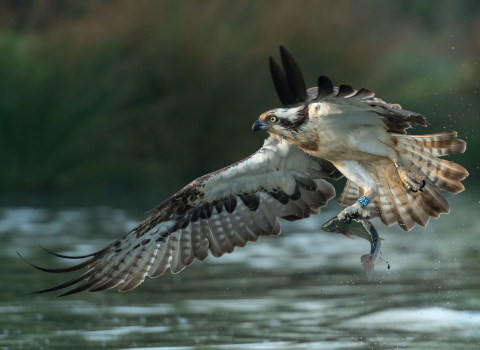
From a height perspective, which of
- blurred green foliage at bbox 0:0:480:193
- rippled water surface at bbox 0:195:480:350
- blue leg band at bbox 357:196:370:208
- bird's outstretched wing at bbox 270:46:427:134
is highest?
blurred green foliage at bbox 0:0:480:193

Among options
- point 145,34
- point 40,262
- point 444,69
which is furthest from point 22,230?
point 444,69

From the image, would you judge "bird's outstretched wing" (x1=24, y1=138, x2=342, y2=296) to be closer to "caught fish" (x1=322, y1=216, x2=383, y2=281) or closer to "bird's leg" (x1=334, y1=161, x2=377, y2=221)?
"bird's leg" (x1=334, y1=161, x2=377, y2=221)

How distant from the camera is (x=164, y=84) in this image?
21.2 metres

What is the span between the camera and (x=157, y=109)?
68.4ft

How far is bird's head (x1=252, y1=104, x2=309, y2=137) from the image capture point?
7875 millimetres

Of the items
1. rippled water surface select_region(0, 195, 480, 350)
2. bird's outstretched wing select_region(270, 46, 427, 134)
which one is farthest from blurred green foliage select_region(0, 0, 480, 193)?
bird's outstretched wing select_region(270, 46, 427, 134)

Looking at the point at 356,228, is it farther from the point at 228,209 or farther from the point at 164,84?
the point at 164,84

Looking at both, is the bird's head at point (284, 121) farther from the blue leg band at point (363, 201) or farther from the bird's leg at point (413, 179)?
the bird's leg at point (413, 179)

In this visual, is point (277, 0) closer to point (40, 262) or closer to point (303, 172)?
point (40, 262)

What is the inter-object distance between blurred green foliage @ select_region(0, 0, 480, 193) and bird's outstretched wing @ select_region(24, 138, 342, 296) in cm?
1005

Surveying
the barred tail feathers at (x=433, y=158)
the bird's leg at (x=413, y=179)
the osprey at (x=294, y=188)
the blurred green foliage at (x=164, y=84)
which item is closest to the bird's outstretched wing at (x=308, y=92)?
the osprey at (x=294, y=188)

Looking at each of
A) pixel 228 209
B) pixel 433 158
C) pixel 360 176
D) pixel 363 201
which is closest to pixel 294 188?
pixel 228 209

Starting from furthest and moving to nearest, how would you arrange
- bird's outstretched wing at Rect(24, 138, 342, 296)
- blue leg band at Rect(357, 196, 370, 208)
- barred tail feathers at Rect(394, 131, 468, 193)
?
bird's outstretched wing at Rect(24, 138, 342, 296)
barred tail feathers at Rect(394, 131, 468, 193)
blue leg band at Rect(357, 196, 370, 208)

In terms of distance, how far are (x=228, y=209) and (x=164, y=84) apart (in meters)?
12.4
